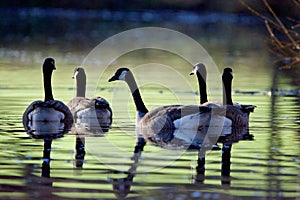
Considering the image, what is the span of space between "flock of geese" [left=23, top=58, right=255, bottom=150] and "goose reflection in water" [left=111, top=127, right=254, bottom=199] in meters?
0.27

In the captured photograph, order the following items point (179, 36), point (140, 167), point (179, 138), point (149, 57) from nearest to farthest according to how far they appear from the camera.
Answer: point (140, 167) < point (179, 138) < point (149, 57) < point (179, 36)

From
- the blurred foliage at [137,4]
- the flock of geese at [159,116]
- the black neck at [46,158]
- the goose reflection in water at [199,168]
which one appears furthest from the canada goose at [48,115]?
the blurred foliage at [137,4]

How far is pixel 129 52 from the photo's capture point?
3706 centimetres

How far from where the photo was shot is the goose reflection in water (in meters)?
10.0

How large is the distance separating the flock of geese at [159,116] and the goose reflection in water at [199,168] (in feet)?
0.89

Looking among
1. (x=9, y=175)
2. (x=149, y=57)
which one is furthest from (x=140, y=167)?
(x=149, y=57)

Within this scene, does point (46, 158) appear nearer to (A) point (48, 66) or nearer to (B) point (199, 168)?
(B) point (199, 168)

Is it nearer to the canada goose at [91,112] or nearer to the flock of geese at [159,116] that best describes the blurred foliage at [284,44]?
the flock of geese at [159,116]

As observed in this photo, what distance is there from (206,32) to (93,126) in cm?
3322

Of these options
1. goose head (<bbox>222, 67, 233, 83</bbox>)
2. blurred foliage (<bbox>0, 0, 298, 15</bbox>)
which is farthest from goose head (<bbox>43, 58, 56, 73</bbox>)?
blurred foliage (<bbox>0, 0, 298, 15</bbox>)

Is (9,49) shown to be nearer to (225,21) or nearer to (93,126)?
(93,126)

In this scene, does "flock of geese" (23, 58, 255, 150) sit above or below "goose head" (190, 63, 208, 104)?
below

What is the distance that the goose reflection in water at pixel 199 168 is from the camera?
1005cm

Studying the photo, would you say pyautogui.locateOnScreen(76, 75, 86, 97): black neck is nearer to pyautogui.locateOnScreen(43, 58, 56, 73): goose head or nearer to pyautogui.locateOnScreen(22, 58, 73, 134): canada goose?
pyautogui.locateOnScreen(43, 58, 56, 73): goose head
